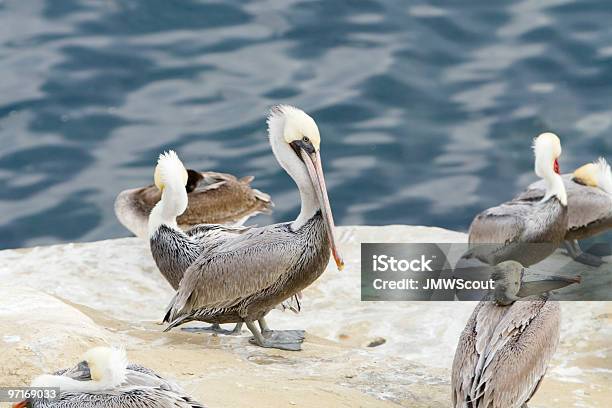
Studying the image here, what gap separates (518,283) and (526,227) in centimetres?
311

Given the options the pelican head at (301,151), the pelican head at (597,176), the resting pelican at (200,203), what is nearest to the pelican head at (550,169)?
the pelican head at (597,176)

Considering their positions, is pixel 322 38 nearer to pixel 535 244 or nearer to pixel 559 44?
→ pixel 559 44

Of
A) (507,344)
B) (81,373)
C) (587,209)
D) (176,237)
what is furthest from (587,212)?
(81,373)

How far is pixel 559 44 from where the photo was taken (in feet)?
41.7

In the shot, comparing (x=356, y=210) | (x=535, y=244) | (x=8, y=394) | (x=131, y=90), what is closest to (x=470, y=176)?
(x=356, y=210)

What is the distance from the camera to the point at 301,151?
685 cm

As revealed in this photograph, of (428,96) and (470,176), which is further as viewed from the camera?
(428,96)

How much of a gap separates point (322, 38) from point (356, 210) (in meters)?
2.69

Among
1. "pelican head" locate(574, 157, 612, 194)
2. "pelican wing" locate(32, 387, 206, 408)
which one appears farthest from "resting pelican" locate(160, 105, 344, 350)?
"pelican head" locate(574, 157, 612, 194)

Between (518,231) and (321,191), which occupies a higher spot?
(321,191)

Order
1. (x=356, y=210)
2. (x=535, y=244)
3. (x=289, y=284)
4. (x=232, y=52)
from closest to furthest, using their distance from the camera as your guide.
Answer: (x=289, y=284) < (x=535, y=244) < (x=356, y=210) < (x=232, y=52)

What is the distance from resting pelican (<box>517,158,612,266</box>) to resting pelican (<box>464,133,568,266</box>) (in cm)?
35

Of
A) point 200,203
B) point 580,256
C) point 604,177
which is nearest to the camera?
point 580,256

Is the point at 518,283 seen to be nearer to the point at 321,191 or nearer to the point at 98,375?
the point at 321,191
